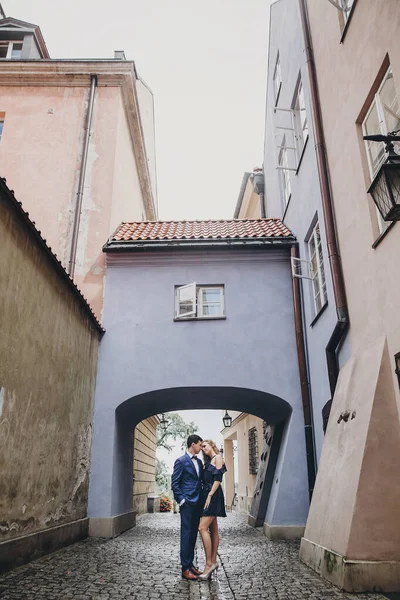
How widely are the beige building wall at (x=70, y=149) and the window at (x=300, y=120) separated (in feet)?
16.5

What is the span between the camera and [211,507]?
612 centimetres

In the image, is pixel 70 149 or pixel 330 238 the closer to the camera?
pixel 330 238

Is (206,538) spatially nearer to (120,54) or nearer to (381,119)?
(381,119)

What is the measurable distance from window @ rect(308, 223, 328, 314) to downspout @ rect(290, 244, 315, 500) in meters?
0.77

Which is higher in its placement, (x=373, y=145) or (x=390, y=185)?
(x=373, y=145)

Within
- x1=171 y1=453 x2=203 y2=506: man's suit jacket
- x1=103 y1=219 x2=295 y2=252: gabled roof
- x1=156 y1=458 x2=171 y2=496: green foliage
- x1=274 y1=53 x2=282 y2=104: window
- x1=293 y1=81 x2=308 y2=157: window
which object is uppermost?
x1=274 y1=53 x2=282 y2=104: window

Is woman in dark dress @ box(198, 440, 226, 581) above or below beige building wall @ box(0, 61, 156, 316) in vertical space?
below

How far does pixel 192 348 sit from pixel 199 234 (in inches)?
115

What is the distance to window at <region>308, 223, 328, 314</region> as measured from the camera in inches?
375

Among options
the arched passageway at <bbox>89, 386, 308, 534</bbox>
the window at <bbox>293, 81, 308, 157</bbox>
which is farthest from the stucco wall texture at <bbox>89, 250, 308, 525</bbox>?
the window at <bbox>293, 81, 308, 157</bbox>

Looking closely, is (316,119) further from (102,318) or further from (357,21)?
(102,318)

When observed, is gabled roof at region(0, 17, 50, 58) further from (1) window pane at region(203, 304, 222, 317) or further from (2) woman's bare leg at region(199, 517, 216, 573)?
(2) woman's bare leg at region(199, 517, 216, 573)

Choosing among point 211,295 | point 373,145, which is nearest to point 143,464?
point 211,295

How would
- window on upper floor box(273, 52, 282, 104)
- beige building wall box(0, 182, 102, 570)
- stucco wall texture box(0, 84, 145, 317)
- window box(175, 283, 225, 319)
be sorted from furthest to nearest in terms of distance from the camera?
window on upper floor box(273, 52, 282, 104)
stucco wall texture box(0, 84, 145, 317)
window box(175, 283, 225, 319)
beige building wall box(0, 182, 102, 570)
